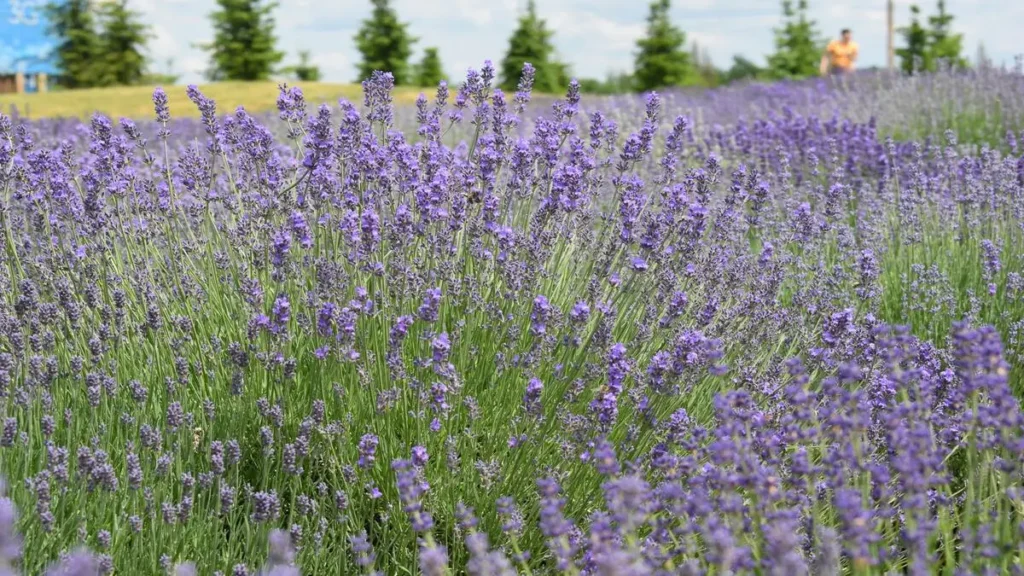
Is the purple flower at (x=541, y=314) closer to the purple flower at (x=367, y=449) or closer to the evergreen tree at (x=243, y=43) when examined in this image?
the purple flower at (x=367, y=449)

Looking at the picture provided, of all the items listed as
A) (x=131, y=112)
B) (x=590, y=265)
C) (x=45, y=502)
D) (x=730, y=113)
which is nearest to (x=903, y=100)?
(x=730, y=113)

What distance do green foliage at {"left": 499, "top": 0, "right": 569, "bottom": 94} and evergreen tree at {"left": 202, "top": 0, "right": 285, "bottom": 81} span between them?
20.9ft

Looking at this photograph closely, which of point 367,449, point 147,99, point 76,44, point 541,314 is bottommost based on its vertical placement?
point 367,449

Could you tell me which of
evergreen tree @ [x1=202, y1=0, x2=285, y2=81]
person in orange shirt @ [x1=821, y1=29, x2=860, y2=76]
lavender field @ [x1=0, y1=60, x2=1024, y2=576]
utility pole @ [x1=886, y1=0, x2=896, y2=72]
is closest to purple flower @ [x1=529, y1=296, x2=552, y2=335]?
lavender field @ [x1=0, y1=60, x2=1024, y2=576]

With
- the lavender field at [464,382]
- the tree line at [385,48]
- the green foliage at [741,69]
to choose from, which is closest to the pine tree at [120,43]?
the tree line at [385,48]

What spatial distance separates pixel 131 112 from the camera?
57.9ft

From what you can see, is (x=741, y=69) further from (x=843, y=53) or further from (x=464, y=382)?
(x=464, y=382)

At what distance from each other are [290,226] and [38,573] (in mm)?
1302

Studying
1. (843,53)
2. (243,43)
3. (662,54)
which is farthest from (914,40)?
(243,43)

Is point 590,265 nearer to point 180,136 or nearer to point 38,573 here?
point 38,573

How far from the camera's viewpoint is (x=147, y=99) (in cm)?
1930

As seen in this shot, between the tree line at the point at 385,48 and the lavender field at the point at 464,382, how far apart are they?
23.0 m

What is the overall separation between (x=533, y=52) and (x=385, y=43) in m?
4.05

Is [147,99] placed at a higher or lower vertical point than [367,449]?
higher
